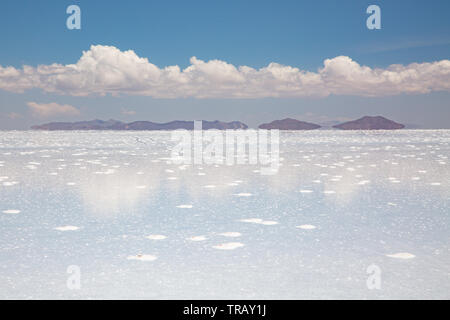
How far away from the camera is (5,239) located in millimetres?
5328

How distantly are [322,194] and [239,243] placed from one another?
4.18 m

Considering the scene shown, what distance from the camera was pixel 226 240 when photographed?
208 inches

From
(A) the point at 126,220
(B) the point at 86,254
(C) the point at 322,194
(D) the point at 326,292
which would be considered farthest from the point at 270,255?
(C) the point at 322,194

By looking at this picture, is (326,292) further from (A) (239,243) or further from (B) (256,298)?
(A) (239,243)

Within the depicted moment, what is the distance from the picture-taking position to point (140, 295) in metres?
3.59

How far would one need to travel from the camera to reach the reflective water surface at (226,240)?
3775 mm

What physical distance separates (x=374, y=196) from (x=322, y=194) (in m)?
1.05

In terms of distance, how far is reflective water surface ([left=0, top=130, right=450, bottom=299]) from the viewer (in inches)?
149

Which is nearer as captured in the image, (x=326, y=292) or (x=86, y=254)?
(x=326, y=292)
